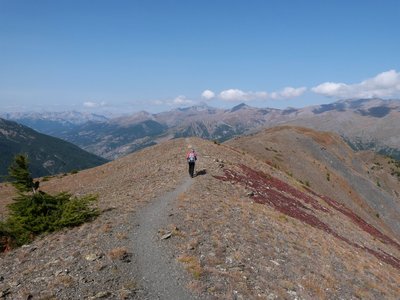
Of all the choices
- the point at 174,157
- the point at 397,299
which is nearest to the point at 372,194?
the point at 174,157

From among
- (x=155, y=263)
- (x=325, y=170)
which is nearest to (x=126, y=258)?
(x=155, y=263)

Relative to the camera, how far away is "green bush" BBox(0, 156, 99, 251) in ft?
80.7

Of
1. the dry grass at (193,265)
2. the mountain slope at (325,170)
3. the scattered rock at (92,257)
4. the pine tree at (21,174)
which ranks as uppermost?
the pine tree at (21,174)

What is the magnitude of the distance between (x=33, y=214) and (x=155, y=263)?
11.3m

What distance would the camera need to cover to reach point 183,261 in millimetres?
19297

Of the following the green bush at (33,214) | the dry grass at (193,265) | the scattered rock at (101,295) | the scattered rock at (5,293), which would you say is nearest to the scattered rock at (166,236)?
Answer: the dry grass at (193,265)

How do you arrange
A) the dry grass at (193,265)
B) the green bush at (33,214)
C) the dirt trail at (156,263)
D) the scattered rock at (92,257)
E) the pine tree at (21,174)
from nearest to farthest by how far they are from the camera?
the dirt trail at (156,263) → the dry grass at (193,265) → the scattered rock at (92,257) → the green bush at (33,214) → the pine tree at (21,174)

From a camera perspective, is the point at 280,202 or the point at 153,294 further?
the point at 280,202

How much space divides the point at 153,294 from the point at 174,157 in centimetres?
4045

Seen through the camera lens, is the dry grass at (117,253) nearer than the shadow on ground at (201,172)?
Yes

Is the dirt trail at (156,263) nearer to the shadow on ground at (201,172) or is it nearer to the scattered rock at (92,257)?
the scattered rock at (92,257)

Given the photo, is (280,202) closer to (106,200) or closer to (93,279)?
(106,200)

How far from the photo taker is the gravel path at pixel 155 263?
16.6 meters

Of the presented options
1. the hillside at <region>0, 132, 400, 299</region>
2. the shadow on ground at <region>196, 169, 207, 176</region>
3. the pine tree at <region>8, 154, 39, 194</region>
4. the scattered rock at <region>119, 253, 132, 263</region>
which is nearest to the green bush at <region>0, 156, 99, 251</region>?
the pine tree at <region>8, 154, 39, 194</region>
